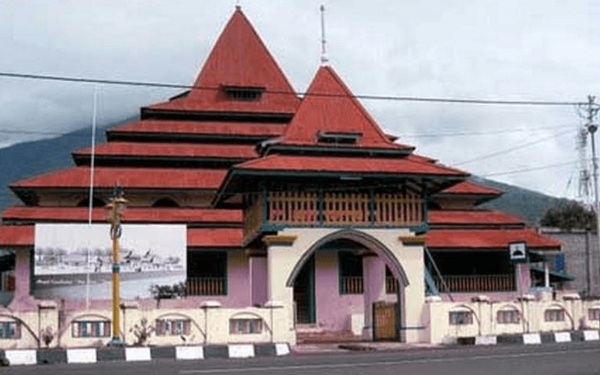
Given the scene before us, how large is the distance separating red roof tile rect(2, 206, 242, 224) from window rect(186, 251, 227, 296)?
1.23 m

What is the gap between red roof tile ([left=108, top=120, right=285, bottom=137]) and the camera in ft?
Result: 115

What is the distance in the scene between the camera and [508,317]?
24141mm

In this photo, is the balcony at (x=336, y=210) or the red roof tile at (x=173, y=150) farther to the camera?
the red roof tile at (x=173, y=150)

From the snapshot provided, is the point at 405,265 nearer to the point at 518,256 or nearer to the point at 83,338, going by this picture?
the point at 518,256

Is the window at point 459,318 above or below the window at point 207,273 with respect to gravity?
below

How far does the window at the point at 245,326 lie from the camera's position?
21.6 m

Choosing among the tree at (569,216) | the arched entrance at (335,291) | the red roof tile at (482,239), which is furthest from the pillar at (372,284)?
the tree at (569,216)

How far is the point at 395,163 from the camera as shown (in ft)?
82.0

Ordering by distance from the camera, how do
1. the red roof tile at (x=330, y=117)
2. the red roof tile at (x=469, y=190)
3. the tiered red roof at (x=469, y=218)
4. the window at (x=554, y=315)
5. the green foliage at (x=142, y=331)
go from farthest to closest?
1. the red roof tile at (x=469, y=190)
2. the tiered red roof at (x=469, y=218)
3. the red roof tile at (x=330, y=117)
4. the window at (x=554, y=315)
5. the green foliage at (x=142, y=331)

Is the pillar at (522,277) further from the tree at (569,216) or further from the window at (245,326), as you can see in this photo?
the tree at (569,216)

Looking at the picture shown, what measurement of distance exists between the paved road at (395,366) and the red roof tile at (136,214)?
13.7m

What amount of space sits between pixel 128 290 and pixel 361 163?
932 cm

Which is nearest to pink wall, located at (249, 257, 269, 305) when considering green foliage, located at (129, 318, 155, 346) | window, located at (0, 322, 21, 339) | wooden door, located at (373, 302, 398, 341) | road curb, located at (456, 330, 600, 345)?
wooden door, located at (373, 302, 398, 341)

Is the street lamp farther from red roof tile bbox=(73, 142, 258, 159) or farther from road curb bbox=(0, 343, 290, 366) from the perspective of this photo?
red roof tile bbox=(73, 142, 258, 159)
